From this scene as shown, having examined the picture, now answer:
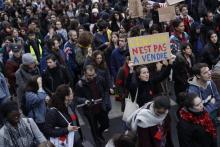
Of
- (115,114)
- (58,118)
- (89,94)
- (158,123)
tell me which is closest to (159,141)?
(158,123)

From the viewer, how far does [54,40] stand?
851 centimetres

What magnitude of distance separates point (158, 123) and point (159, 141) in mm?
246

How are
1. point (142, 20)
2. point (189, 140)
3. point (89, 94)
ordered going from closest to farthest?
point (189, 140), point (89, 94), point (142, 20)

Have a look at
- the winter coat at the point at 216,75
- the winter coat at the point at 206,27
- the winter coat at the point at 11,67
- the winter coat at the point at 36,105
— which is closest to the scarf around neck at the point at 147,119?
the winter coat at the point at 36,105

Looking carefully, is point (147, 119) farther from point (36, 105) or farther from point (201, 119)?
point (36, 105)

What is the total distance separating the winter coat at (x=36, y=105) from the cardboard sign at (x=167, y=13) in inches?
173

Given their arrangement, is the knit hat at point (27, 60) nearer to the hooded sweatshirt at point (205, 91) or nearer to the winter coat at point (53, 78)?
the winter coat at point (53, 78)

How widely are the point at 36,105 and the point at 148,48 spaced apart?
1975mm

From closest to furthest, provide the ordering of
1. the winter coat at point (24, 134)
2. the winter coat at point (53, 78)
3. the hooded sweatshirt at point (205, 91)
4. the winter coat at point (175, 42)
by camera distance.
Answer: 1. the winter coat at point (24, 134)
2. the hooded sweatshirt at point (205, 91)
3. the winter coat at point (53, 78)
4. the winter coat at point (175, 42)

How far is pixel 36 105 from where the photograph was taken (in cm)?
607

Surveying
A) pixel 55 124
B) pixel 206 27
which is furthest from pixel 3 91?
pixel 206 27

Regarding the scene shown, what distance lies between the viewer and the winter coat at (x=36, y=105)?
5.96 metres

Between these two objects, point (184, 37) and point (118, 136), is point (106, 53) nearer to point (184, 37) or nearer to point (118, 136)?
point (184, 37)

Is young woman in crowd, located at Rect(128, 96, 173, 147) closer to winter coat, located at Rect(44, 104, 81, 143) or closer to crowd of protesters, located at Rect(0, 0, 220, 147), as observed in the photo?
crowd of protesters, located at Rect(0, 0, 220, 147)
